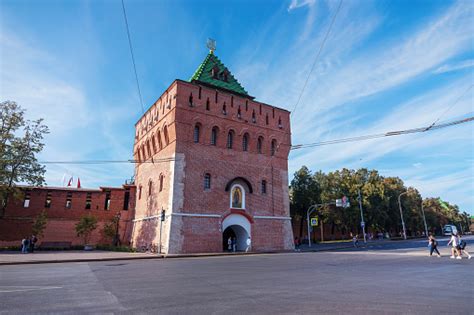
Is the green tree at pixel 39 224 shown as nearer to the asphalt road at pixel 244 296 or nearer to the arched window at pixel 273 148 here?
the arched window at pixel 273 148

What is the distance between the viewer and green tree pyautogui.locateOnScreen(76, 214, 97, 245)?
99.0ft

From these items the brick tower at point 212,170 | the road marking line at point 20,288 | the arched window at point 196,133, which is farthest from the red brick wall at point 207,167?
the road marking line at point 20,288

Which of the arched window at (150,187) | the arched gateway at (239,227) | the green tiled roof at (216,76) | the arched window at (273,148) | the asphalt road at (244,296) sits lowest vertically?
the asphalt road at (244,296)

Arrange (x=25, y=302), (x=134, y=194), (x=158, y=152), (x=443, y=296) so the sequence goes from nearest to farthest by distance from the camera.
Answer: (x=25, y=302), (x=443, y=296), (x=158, y=152), (x=134, y=194)

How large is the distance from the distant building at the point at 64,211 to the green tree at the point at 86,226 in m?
1.11

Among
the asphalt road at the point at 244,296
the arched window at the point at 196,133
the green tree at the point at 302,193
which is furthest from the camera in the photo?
the green tree at the point at 302,193

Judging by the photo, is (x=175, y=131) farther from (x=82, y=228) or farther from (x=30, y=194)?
(x=30, y=194)

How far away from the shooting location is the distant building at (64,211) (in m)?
29.7

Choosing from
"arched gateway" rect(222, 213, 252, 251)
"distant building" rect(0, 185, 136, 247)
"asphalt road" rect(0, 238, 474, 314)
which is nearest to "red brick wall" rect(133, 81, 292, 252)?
"arched gateway" rect(222, 213, 252, 251)

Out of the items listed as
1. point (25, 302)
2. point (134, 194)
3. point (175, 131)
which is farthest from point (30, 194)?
point (25, 302)

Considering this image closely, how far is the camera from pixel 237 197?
2716cm

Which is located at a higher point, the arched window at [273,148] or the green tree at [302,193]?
the arched window at [273,148]

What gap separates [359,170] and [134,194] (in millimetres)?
38963

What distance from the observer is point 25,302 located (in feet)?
19.4
